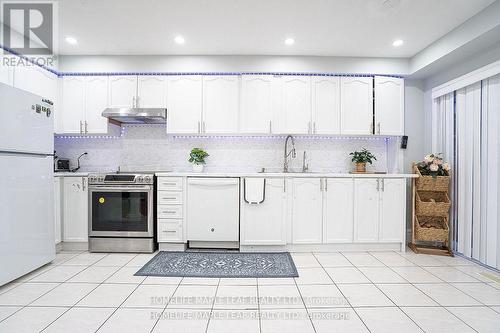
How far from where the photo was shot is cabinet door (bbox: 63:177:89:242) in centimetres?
338

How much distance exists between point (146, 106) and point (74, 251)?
2143 mm

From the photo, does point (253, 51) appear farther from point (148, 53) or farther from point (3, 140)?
point (3, 140)

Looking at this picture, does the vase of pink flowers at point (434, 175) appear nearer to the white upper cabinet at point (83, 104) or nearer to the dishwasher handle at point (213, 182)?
the dishwasher handle at point (213, 182)

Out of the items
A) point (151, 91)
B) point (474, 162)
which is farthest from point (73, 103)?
point (474, 162)

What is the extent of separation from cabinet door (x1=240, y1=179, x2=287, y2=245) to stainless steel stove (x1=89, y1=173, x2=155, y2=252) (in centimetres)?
121

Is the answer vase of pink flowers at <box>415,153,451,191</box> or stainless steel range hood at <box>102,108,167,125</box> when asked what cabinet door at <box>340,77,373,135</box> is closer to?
vase of pink flowers at <box>415,153,451,191</box>

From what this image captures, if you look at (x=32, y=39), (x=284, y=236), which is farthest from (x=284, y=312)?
(x=32, y=39)

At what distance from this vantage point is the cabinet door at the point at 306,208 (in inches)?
134

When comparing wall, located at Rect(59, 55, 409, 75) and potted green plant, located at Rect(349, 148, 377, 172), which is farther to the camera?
potted green plant, located at Rect(349, 148, 377, 172)

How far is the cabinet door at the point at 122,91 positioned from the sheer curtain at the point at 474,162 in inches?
170

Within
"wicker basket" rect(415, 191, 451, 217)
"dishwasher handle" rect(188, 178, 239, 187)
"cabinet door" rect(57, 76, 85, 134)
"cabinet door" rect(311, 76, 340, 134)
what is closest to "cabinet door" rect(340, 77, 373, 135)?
"cabinet door" rect(311, 76, 340, 134)

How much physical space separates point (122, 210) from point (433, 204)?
3945 millimetres

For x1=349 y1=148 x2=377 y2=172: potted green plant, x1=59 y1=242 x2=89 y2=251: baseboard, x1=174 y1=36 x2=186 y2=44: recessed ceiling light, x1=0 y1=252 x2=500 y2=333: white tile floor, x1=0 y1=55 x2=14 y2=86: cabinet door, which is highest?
x1=174 y1=36 x2=186 y2=44: recessed ceiling light

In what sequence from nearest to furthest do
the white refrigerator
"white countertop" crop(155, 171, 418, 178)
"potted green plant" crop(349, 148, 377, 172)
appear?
the white refrigerator
"white countertop" crop(155, 171, 418, 178)
"potted green plant" crop(349, 148, 377, 172)
